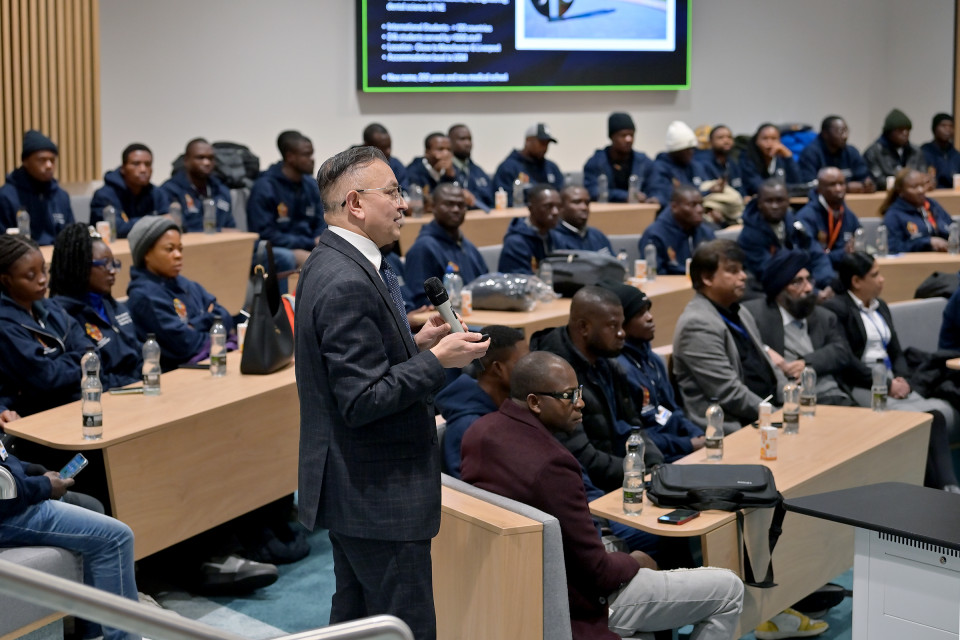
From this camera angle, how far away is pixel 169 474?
4.00 m

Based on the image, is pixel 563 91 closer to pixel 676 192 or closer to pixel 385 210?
pixel 676 192

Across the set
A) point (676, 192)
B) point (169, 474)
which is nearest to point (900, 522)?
point (169, 474)

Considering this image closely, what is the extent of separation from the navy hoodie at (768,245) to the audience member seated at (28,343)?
4.50 metres

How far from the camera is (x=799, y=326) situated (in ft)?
18.1

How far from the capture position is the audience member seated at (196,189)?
791 centimetres

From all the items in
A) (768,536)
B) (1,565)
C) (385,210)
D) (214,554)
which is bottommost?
(214,554)

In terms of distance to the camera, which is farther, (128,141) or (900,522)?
(128,141)

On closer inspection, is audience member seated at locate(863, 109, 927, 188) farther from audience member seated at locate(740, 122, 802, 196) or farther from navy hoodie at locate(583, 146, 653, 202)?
navy hoodie at locate(583, 146, 653, 202)

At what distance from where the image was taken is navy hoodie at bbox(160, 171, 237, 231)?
7.90 m

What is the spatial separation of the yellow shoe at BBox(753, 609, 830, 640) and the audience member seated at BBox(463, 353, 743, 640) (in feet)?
1.94

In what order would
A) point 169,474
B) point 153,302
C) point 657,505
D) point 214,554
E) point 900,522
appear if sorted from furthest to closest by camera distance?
1. point 153,302
2. point 214,554
3. point 169,474
4. point 657,505
5. point 900,522

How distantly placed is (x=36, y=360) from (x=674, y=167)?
6.67 meters

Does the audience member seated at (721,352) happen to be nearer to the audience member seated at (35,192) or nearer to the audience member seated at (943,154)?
the audience member seated at (35,192)

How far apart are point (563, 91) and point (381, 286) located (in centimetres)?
908
